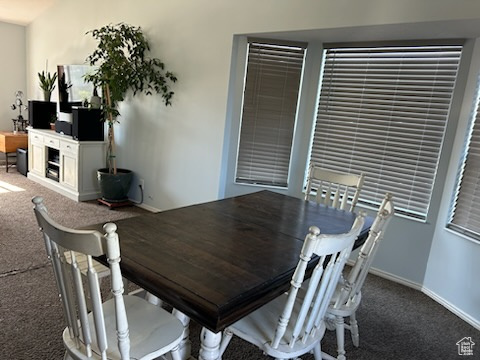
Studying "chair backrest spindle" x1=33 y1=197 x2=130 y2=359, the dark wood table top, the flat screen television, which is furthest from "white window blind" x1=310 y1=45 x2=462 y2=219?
the flat screen television

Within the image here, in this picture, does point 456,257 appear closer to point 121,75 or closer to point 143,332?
point 143,332

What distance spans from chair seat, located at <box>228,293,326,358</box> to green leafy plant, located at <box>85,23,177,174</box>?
291 centimetres

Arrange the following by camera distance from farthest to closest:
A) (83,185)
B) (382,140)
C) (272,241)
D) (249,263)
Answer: (83,185)
(382,140)
(272,241)
(249,263)

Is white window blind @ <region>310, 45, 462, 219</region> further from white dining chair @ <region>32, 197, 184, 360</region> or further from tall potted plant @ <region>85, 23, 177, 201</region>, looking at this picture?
white dining chair @ <region>32, 197, 184, 360</region>

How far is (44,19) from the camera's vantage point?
5.46m

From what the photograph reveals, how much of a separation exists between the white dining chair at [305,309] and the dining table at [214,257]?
10cm

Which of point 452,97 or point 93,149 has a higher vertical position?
point 452,97

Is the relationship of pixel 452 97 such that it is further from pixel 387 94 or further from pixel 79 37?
pixel 79 37

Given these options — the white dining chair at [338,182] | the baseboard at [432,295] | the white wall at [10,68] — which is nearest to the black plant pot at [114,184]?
the white dining chair at [338,182]

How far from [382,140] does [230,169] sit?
146 cm

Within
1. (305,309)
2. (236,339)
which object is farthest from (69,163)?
(305,309)

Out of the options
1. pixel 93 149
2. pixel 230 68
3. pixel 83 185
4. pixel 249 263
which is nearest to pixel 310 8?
pixel 230 68

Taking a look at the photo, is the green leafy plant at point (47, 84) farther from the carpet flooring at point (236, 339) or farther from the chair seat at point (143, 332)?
the chair seat at point (143, 332)

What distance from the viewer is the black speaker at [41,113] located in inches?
200
